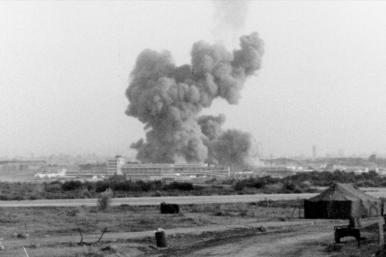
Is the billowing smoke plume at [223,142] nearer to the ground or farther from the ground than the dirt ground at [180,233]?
farther from the ground

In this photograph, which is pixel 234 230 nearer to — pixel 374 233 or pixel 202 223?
pixel 202 223

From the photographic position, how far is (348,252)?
2741 centimetres

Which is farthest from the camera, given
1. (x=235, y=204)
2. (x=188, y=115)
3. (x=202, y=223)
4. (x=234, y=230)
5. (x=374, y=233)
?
(x=188, y=115)

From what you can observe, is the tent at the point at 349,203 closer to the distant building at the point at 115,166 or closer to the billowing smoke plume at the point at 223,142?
the billowing smoke plume at the point at 223,142

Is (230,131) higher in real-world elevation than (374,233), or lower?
higher

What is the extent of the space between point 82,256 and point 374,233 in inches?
548

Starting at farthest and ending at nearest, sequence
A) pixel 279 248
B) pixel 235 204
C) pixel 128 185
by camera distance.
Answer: pixel 128 185, pixel 235 204, pixel 279 248

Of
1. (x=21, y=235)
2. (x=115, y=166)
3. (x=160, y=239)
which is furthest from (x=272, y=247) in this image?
(x=115, y=166)

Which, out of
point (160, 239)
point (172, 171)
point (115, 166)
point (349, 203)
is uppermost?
point (115, 166)

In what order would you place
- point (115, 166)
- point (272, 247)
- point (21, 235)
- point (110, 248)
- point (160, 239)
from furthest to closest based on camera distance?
point (115, 166) < point (21, 235) < point (160, 239) < point (272, 247) < point (110, 248)

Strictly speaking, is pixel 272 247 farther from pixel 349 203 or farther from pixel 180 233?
pixel 349 203

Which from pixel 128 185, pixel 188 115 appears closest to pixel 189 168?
pixel 188 115

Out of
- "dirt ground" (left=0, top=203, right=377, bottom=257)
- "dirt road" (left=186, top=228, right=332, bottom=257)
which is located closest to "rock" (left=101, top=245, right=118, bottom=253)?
"dirt ground" (left=0, top=203, right=377, bottom=257)

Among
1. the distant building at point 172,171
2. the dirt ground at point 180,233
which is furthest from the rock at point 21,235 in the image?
the distant building at point 172,171
